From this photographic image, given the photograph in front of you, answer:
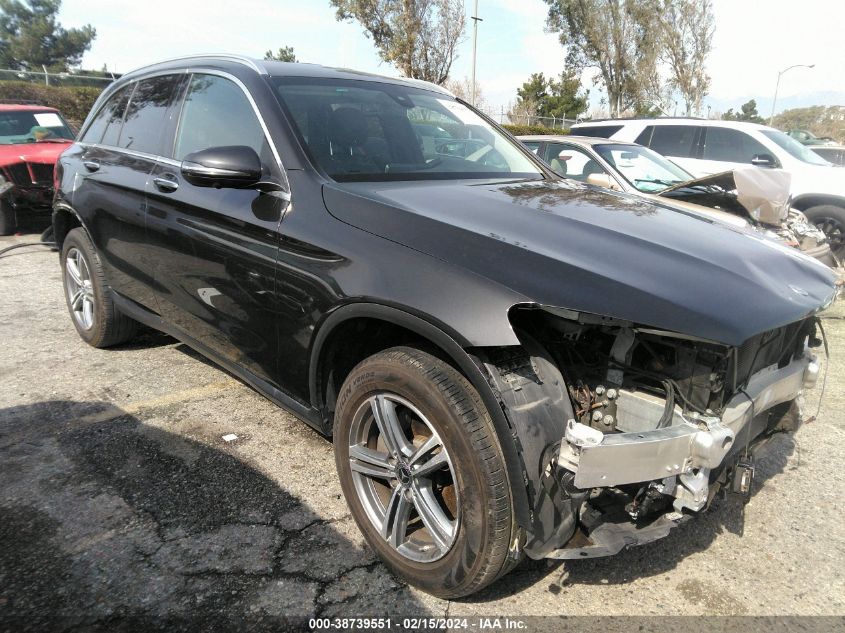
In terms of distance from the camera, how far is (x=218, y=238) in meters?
2.84

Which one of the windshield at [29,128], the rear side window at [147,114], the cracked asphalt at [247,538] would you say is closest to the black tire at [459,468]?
the cracked asphalt at [247,538]

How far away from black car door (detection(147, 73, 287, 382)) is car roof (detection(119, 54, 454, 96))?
0.12m

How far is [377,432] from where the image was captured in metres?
2.40

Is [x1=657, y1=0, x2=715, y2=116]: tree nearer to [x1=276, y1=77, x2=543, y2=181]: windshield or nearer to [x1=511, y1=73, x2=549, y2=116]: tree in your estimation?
[x1=511, y1=73, x2=549, y2=116]: tree

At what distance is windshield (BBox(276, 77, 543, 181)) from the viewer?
2.73m

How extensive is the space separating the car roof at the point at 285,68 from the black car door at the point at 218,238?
12 cm

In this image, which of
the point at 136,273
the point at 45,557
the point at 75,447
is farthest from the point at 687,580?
the point at 136,273

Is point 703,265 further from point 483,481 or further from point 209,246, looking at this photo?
point 209,246

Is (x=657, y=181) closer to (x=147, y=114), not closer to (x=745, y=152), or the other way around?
(x=745, y=152)

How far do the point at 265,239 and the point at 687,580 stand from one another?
2170 mm

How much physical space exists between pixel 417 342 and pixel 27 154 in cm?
877

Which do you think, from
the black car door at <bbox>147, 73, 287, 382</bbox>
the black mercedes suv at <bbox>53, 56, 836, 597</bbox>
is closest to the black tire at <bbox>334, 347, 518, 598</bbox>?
the black mercedes suv at <bbox>53, 56, 836, 597</bbox>

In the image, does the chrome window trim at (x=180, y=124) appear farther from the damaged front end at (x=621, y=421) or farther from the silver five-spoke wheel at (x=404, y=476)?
the damaged front end at (x=621, y=421)

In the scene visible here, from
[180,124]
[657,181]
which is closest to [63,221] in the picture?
[180,124]
